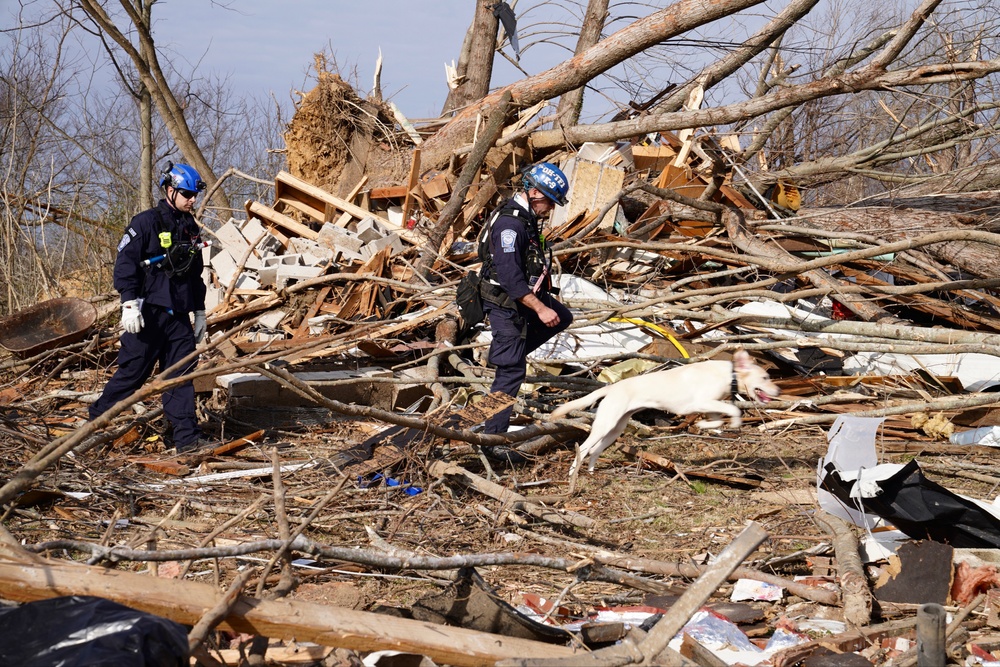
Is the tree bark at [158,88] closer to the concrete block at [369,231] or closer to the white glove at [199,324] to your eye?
the concrete block at [369,231]

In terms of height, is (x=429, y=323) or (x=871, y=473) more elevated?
(x=429, y=323)

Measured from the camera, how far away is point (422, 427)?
4.46 m

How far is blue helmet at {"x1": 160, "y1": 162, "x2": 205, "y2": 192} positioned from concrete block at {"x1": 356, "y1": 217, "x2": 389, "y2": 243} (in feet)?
10.4

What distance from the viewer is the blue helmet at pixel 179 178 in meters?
5.67

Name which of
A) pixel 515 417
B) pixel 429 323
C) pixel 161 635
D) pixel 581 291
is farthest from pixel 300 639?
pixel 581 291

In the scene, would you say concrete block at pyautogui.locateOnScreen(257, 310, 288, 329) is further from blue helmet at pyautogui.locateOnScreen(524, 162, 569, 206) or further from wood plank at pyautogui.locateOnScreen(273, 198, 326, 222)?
blue helmet at pyautogui.locateOnScreen(524, 162, 569, 206)

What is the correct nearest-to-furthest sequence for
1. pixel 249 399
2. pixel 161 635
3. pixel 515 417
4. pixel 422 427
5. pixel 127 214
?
pixel 161 635, pixel 422 427, pixel 515 417, pixel 249 399, pixel 127 214

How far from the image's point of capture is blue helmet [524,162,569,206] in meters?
5.41

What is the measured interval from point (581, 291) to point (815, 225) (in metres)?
2.68

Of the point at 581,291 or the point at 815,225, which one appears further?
the point at 815,225

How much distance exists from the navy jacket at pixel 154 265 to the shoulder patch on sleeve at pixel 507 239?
7.22ft

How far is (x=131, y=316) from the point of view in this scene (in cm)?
546

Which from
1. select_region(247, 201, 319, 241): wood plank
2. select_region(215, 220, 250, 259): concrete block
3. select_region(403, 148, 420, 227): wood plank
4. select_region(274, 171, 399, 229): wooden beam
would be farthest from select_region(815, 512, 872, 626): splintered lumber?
select_region(215, 220, 250, 259): concrete block

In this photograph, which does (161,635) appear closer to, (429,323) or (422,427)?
(422,427)
